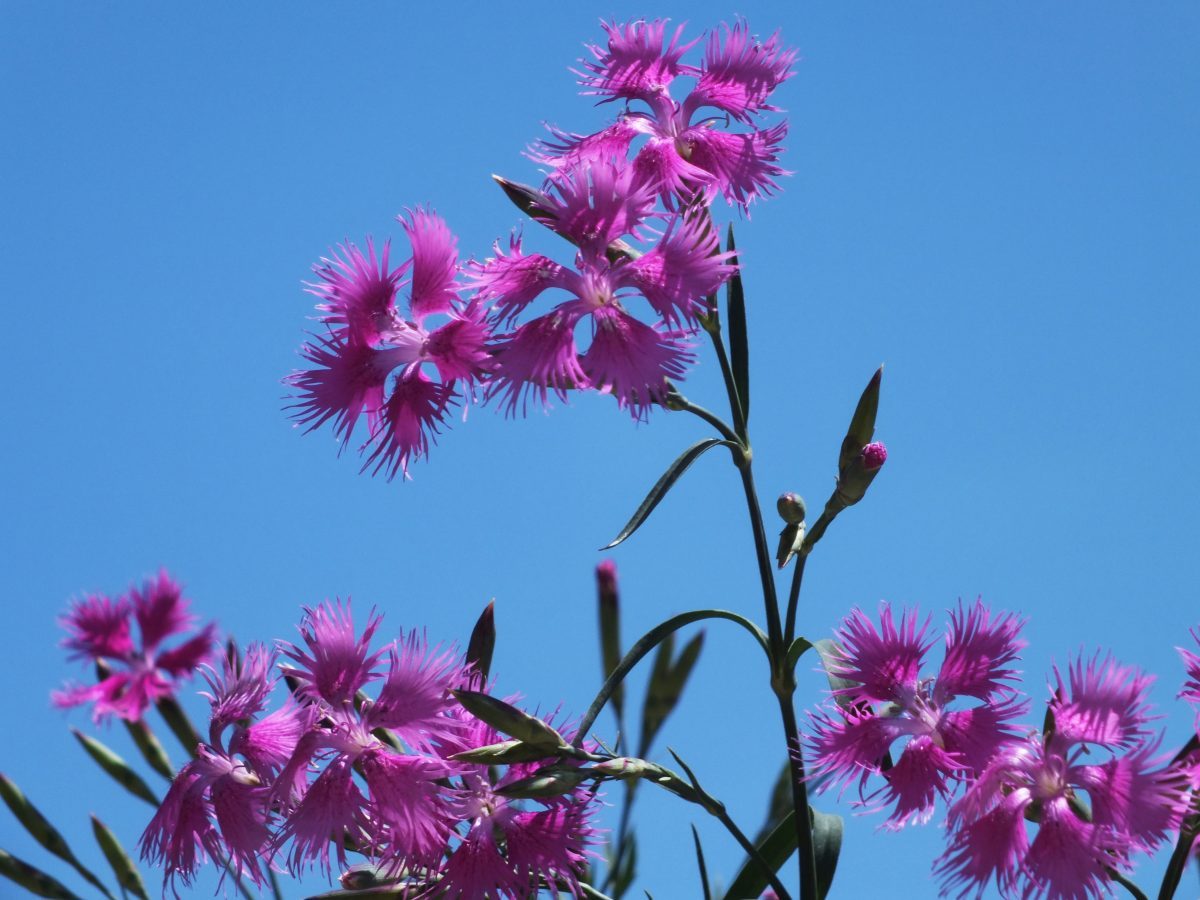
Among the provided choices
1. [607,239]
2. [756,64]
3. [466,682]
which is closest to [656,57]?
[756,64]

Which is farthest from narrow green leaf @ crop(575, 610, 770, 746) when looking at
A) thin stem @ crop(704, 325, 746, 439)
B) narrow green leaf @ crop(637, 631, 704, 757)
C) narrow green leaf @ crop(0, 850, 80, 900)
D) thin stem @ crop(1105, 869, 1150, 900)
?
narrow green leaf @ crop(0, 850, 80, 900)

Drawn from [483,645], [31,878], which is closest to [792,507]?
[483,645]

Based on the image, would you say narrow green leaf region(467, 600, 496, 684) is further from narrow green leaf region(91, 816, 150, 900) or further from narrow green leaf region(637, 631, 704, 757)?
narrow green leaf region(91, 816, 150, 900)

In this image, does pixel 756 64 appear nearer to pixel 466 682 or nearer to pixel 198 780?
pixel 466 682

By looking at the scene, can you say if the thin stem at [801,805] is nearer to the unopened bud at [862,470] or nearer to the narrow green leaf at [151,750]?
the unopened bud at [862,470]

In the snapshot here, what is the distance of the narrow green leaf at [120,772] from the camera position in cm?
239

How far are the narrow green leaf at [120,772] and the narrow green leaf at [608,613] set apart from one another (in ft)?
3.04

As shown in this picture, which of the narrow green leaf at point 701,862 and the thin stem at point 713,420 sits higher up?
the thin stem at point 713,420

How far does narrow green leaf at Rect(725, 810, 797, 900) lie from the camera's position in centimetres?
142

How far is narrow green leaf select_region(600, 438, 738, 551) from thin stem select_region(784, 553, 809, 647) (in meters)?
0.13

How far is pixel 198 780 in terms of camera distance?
1.34 metres

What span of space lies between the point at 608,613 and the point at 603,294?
0.96 m

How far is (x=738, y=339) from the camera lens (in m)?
1.43

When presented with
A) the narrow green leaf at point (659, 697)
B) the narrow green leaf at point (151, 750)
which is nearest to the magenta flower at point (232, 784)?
the narrow green leaf at point (659, 697)
